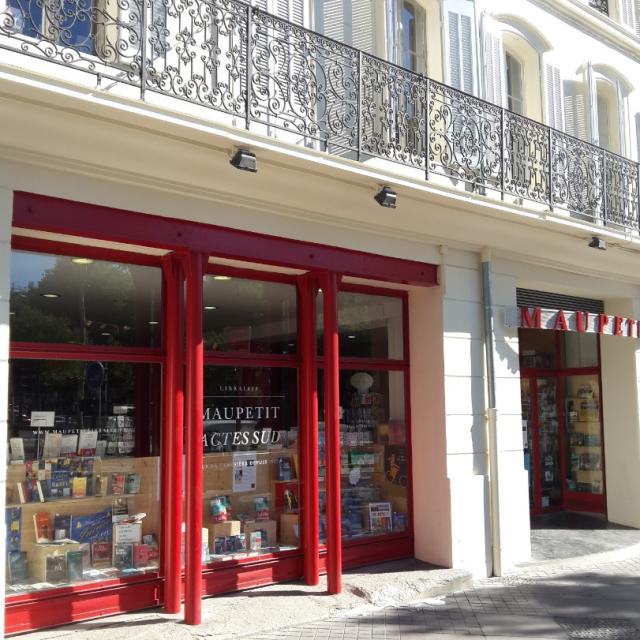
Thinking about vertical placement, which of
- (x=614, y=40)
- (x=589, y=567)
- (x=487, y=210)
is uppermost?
(x=614, y=40)

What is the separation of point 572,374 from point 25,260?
9154 millimetres

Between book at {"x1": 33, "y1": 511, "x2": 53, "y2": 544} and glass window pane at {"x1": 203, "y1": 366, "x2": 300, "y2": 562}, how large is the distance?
1.53m

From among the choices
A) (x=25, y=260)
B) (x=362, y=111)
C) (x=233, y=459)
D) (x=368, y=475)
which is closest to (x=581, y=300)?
(x=368, y=475)

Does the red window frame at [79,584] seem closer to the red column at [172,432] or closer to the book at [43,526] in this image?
the red column at [172,432]

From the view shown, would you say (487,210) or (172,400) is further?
(487,210)

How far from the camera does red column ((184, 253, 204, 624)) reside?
6.32 meters

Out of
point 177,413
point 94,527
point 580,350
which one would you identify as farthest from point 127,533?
point 580,350

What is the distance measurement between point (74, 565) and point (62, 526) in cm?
35

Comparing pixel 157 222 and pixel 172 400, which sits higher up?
pixel 157 222

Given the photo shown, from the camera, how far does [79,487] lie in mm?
6551

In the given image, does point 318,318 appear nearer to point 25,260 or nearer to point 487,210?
point 487,210

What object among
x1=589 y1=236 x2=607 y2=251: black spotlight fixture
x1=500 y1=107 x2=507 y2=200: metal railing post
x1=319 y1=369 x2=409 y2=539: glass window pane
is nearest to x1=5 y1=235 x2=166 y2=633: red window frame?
x1=319 y1=369 x2=409 y2=539: glass window pane

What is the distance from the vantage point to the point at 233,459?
297 inches

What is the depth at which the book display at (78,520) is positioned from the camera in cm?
614
